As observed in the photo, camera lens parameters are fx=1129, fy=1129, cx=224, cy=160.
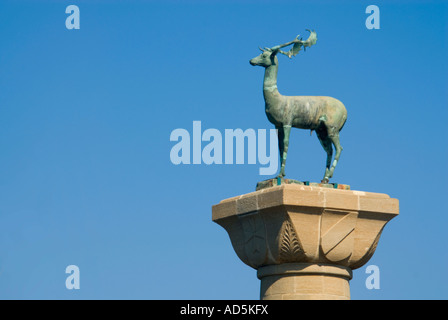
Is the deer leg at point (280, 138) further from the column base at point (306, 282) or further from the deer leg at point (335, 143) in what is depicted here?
the column base at point (306, 282)

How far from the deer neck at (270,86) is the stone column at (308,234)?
249 cm

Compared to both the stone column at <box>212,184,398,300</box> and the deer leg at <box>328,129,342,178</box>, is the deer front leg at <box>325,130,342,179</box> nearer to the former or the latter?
the deer leg at <box>328,129,342,178</box>

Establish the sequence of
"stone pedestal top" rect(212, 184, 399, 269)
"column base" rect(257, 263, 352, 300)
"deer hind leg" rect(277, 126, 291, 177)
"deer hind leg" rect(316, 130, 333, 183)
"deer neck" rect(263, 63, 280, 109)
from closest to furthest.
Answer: "stone pedestal top" rect(212, 184, 399, 269)
"column base" rect(257, 263, 352, 300)
"deer hind leg" rect(277, 126, 291, 177)
"deer neck" rect(263, 63, 280, 109)
"deer hind leg" rect(316, 130, 333, 183)

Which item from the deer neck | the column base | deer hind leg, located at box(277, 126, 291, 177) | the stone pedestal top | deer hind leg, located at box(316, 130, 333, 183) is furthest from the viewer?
deer hind leg, located at box(316, 130, 333, 183)

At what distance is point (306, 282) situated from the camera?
26422mm

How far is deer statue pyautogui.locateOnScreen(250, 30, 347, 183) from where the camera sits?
27.7m

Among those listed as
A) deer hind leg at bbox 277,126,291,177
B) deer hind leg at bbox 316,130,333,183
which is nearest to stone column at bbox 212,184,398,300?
deer hind leg at bbox 277,126,291,177

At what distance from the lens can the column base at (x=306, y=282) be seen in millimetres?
26391

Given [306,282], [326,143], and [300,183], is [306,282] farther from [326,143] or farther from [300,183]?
[326,143]

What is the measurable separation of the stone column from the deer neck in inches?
98.0
